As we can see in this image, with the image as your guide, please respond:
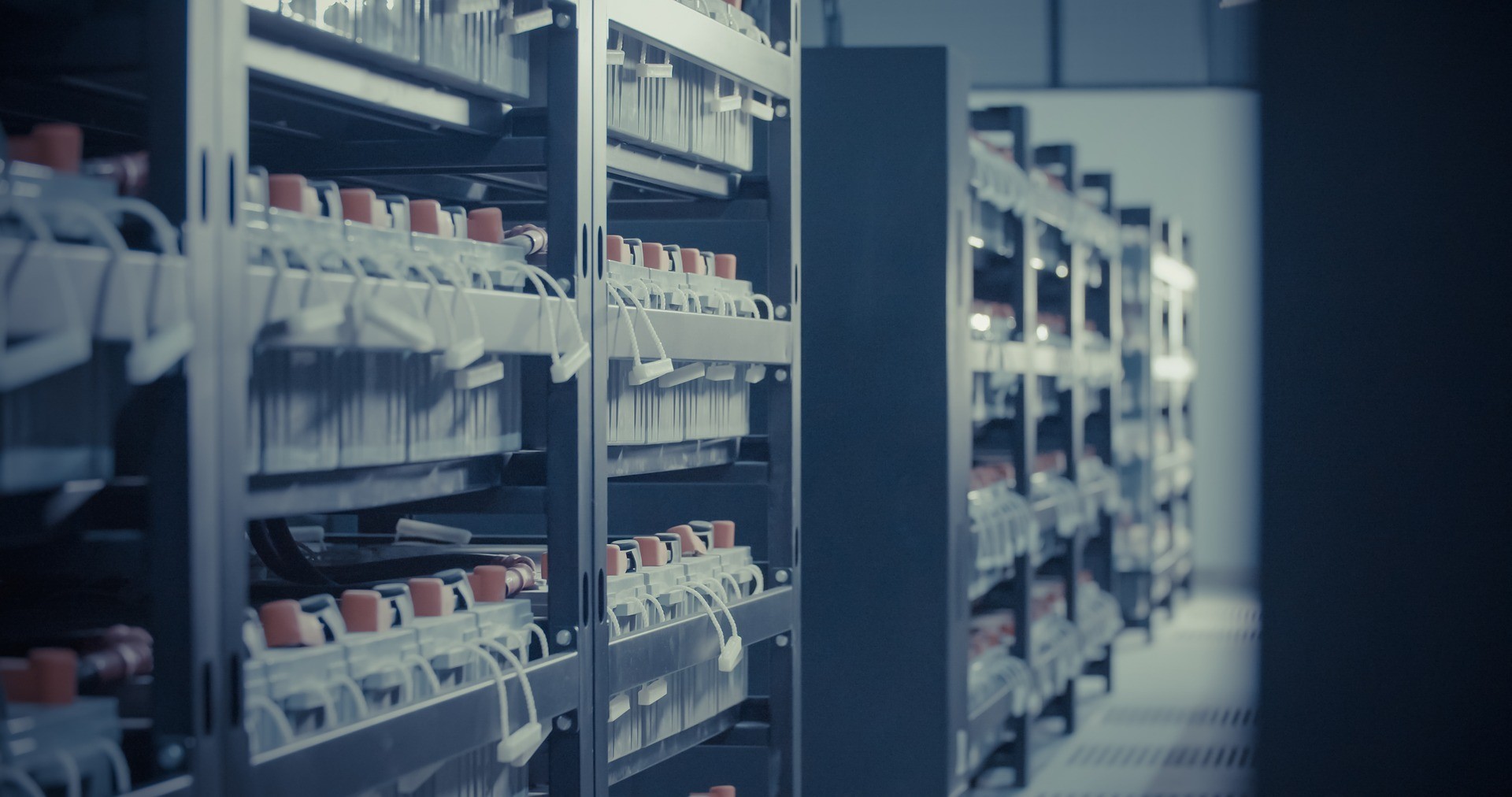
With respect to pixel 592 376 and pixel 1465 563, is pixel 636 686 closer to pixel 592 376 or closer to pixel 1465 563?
pixel 592 376

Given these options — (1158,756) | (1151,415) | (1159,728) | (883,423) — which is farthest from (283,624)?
(1151,415)

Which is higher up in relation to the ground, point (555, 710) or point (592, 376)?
point (592, 376)

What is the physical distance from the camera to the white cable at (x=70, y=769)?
4.57 feet

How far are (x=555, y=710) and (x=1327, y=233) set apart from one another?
1.30m

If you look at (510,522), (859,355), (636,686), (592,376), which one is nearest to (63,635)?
(592,376)

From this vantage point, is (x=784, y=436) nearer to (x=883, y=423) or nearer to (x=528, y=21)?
(x=883, y=423)

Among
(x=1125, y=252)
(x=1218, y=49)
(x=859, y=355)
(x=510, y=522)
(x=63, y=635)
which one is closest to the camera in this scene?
(x=63, y=635)

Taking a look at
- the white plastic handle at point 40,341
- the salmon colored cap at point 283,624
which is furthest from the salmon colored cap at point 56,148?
the salmon colored cap at point 283,624

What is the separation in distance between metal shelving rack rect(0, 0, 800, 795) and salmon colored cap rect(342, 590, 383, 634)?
12 centimetres

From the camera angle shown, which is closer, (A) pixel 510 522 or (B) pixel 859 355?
(A) pixel 510 522

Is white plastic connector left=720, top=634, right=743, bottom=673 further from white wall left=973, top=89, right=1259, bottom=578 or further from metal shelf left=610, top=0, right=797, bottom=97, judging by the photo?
white wall left=973, top=89, right=1259, bottom=578

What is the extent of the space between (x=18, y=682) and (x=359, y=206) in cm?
69

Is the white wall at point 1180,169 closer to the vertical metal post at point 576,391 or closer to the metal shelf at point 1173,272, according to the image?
the metal shelf at point 1173,272

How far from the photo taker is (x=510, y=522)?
11.2 feet
